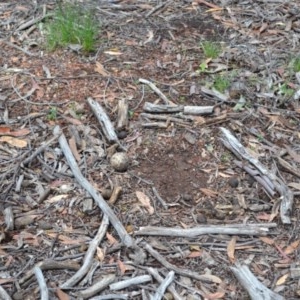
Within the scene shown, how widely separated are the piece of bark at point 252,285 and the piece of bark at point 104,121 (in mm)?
1065

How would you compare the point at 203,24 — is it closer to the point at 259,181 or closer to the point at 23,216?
the point at 259,181

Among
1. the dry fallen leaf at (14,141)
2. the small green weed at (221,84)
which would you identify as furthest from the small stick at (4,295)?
the small green weed at (221,84)

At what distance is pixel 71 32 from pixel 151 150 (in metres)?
1.18

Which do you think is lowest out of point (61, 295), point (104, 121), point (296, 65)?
point (61, 295)

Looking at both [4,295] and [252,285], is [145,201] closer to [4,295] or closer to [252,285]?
[252,285]

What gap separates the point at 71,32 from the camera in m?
4.34

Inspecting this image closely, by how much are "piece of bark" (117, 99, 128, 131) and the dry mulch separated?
1.1 inches

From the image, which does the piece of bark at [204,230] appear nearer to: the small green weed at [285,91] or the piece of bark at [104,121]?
the piece of bark at [104,121]

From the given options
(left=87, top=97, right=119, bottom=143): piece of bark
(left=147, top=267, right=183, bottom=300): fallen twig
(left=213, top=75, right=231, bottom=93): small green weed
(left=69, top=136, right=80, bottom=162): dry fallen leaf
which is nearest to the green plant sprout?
(left=213, top=75, right=231, bottom=93): small green weed

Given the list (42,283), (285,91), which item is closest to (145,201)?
(42,283)

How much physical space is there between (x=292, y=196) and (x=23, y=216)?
1403mm

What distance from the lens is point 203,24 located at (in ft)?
15.6

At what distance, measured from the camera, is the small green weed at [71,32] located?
4.32 m

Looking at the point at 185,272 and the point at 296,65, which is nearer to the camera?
the point at 185,272
